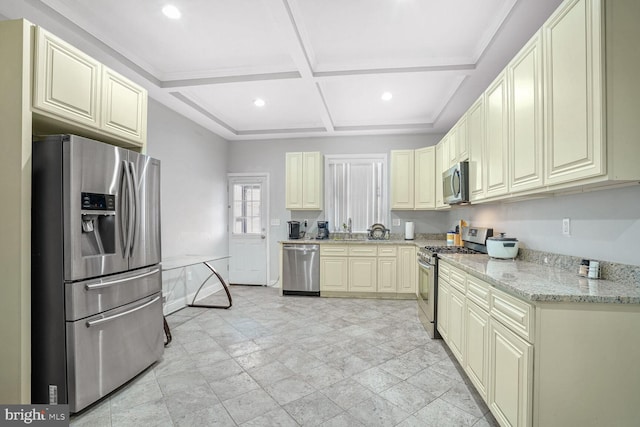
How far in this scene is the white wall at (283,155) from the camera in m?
5.06

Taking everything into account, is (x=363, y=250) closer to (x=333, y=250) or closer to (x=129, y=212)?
(x=333, y=250)

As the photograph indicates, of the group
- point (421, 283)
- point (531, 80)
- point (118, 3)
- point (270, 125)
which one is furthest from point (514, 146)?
point (270, 125)

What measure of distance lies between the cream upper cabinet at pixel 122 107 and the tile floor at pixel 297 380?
2.01 meters

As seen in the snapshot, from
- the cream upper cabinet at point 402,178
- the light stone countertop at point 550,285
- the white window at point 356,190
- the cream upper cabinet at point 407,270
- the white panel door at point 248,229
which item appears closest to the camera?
the light stone countertop at point 550,285

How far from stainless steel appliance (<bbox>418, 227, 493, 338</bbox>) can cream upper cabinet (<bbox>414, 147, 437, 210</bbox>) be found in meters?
1.15

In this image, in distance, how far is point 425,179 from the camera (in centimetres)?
459

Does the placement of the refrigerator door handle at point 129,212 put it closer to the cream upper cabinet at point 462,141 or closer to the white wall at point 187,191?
the white wall at point 187,191

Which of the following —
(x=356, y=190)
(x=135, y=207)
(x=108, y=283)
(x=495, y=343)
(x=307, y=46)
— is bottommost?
(x=495, y=343)

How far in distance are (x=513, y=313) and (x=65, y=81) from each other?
10.0 feet

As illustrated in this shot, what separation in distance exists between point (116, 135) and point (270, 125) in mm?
3055

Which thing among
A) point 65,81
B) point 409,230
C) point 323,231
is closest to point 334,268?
point 323,231

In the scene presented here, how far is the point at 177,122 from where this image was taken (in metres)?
4.06

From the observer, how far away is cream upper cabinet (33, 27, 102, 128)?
5.71 feet

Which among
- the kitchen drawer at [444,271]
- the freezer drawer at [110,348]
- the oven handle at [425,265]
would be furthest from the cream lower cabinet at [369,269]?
the freezer drawer at [110,348]
